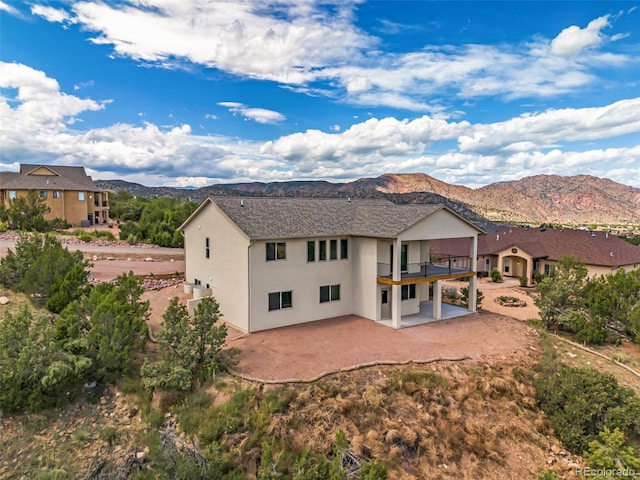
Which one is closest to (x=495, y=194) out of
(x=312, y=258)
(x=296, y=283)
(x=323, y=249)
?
(x=323, y=249)

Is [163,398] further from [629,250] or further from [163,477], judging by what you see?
[629,250]

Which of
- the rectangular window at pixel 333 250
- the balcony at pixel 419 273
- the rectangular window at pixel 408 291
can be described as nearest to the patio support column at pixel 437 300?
the balcony at pixel 419 273

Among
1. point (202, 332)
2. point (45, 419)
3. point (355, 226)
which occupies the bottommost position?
point (45, 419)

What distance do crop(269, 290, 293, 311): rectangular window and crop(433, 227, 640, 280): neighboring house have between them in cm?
2523

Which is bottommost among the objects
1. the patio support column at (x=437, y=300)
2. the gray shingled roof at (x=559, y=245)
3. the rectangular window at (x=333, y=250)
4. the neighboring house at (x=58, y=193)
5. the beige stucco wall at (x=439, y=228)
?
the patio support column at (x=437, y=300)

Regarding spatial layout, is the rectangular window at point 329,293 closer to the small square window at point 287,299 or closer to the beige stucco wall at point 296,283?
the beige stucco wall at point 296,283

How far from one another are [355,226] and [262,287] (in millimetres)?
6187

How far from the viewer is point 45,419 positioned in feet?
43.0

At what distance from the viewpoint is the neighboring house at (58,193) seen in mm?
44688

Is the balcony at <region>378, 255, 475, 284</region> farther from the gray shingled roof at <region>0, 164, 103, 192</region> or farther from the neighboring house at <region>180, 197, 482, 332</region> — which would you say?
the gray shingled roof at <region>0, 164, 103, 192</region>

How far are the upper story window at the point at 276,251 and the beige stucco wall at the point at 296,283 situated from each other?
0.18m

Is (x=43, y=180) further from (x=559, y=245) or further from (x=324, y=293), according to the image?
(x=559, y=245)

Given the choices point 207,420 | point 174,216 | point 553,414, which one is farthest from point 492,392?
point 174,216

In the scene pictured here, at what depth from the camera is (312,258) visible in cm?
2030
